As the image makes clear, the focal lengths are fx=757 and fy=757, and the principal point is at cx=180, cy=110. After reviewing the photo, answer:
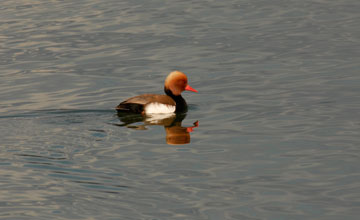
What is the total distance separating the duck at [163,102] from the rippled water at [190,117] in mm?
226

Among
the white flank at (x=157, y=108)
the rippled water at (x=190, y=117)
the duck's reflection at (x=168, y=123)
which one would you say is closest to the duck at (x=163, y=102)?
the white flank at (x=157, y=108)

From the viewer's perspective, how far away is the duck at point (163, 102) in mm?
14352

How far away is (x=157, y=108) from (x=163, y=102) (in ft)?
0.62

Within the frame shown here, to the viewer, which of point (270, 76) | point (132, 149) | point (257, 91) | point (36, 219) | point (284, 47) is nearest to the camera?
point (36, 219)

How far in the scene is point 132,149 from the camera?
12.0 metres

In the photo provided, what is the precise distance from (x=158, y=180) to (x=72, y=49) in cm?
1254

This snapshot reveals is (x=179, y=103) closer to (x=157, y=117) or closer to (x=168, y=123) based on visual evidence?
(x=157, y=117)

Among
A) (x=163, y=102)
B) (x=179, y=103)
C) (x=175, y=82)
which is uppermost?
(x=175, y=82)

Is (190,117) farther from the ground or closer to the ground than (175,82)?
closer to the ground

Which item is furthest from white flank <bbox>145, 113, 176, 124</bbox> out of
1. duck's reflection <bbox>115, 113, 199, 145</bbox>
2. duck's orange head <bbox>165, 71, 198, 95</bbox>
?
duck's orange head <bbox>165, 71, 198, 95</bbox>

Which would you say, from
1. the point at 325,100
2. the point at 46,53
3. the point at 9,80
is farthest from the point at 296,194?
the point at 46,53

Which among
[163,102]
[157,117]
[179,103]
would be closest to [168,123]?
[157,117]

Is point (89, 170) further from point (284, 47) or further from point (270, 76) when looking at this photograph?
point (284, 47)

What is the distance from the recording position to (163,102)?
48.3ft
